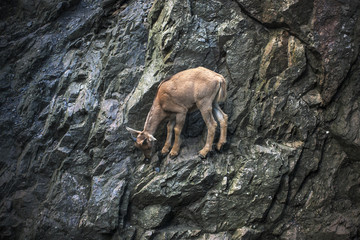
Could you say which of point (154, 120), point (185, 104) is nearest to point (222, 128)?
point (185, 104)

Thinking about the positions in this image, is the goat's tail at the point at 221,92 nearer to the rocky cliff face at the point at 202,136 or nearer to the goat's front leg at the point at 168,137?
the rocky cliff face at the point at 202,136

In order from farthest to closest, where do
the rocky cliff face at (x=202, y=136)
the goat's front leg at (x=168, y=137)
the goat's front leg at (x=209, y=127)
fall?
the goat's front leg at (x=168, y=137)
the goat's front leg at (x=209, y=127)
the rocky cliff face at (x=202, y=136)

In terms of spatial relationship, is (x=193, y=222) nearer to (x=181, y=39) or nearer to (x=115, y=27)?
Answer: (x=181, y=39)

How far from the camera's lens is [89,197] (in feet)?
33.3

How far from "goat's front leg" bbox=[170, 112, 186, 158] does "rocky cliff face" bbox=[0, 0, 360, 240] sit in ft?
0.94

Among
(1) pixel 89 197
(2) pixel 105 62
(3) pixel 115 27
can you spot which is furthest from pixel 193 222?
(3) pixel 115 27

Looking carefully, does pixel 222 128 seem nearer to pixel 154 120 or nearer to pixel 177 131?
pixel 177 131

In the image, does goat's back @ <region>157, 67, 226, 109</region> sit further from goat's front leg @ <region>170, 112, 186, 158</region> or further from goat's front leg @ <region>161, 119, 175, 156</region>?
goat's front leg @ <region>161, 119, 175, 156</region>

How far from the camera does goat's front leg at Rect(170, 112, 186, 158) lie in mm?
9562

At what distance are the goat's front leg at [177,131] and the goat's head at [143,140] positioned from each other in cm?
66

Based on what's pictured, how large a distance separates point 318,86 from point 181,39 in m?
4.42

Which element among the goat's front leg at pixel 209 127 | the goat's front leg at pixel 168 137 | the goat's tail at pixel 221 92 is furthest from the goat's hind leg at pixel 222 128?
the goat's front leg at pixel 168 137

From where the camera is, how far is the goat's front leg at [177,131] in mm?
9562

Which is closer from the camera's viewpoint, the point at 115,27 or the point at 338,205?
the point at 338,205
